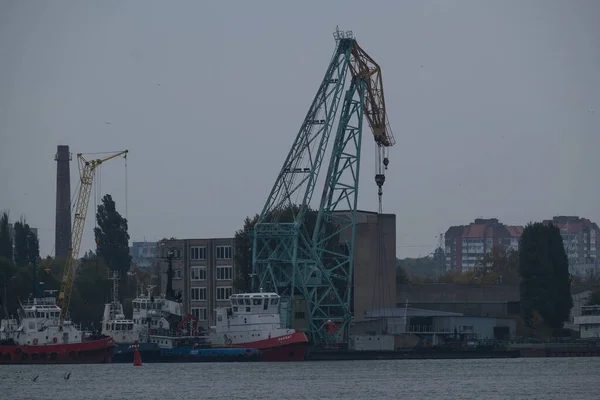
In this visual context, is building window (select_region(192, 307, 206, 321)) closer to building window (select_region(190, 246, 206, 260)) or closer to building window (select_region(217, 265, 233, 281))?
building window (select_region(217, 265, 233, 281))

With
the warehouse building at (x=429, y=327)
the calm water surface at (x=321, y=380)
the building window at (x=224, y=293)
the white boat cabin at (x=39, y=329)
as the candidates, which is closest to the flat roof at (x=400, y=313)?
the warehouse building at (x=429, y=327)

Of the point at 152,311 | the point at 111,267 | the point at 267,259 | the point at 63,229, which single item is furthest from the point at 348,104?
the point at 63,229

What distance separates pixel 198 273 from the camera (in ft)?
465

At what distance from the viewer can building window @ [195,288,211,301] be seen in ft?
464

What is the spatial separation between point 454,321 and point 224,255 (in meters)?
25.9

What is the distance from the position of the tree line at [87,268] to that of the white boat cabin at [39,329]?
2378 centimetres

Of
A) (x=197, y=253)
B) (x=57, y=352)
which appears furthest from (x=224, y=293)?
(x=57, y=352)

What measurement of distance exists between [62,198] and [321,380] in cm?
9327

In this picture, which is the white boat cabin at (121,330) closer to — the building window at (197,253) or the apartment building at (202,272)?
the apartment building at (202,272)

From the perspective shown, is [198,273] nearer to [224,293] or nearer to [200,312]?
[224,293]

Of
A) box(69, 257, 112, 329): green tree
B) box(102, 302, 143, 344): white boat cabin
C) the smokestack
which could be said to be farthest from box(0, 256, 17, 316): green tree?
the smokestack

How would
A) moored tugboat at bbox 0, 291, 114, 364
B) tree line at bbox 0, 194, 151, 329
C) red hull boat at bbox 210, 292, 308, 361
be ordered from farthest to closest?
tree line at bbox 0, 194, 151, 329
moored tugboat at bbox 0, 291, 114, 364
red hull boat at bbox 210, 292, 308, 361

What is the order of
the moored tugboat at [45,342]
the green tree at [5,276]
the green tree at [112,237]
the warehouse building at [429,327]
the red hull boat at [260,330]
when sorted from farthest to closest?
the green tree at [112,237] < the green tree at [5,276] < the warehouse building at [429,327] < the moored tugboat at [45,342] < the red hull boat at [260,330]

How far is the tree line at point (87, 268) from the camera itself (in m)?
138
